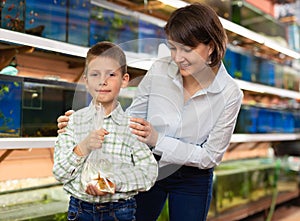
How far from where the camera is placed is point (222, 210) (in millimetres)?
3859

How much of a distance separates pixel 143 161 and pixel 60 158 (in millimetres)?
249

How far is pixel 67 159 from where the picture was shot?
1.24 m

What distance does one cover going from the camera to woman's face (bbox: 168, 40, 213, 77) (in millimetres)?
1442

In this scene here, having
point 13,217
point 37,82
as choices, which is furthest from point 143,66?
point 13,217

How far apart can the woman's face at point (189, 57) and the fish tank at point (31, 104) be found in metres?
0.74

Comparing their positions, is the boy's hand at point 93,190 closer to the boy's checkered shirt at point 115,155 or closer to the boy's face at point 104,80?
the boy's checkered shirt at point 115,155

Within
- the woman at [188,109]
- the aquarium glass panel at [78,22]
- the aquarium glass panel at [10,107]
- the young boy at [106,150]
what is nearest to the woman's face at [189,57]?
the woman at [188,109]

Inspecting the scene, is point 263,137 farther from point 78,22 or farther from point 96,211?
point 96,211

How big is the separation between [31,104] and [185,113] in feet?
3.55

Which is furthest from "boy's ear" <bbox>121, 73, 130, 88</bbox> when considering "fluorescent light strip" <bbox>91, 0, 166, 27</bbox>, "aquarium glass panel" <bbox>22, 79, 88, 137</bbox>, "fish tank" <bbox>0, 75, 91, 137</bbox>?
"fluorescent light strip" <bbox>91, 0, 166, 27</bbox>

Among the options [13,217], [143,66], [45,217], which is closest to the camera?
[143,66]

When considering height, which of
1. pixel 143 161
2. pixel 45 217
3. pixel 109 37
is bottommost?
pixel 45 217

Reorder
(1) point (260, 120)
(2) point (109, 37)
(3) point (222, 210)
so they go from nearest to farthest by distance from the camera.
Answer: (2) point (109, 37)
(3) point (222, 210)
(1) point (260, 120)

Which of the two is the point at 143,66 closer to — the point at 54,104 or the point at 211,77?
the point at 211,77
